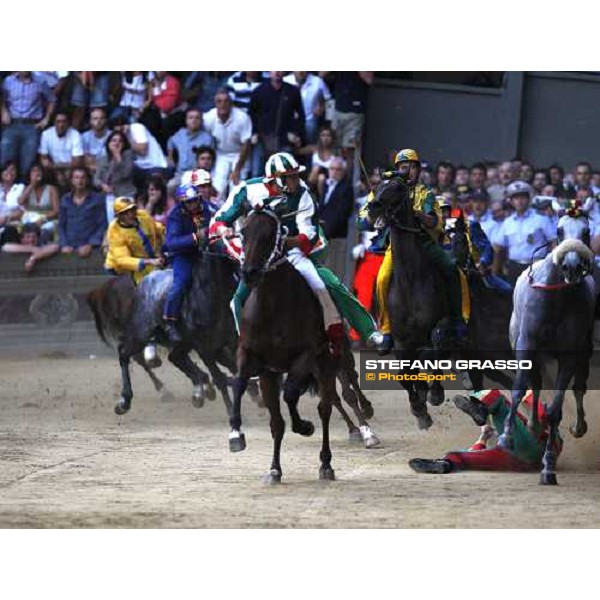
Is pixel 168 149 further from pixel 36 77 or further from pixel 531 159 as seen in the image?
pixel 531 159

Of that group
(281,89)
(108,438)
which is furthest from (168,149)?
(108,438)

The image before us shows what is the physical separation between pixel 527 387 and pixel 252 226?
2.20 metres

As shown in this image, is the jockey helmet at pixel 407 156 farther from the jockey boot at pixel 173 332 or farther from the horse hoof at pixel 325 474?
the jockey boot at pixel 173 332

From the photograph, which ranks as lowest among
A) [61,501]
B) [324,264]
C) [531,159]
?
[61,501]

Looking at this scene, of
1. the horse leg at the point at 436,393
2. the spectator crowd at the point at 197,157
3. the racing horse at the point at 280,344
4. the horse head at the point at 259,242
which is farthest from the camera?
the horse leg at the point at 436,393

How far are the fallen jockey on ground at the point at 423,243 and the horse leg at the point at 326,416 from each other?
729 millimetres

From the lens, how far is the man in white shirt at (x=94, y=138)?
1275cm

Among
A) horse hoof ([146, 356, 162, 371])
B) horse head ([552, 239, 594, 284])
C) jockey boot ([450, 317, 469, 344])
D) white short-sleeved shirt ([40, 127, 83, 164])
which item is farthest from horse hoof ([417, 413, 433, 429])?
white short-sleeved shirt ([40, 127, 83, 164])

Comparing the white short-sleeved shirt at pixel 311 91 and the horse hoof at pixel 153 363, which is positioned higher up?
the white short-sleeved shirt at pixel 311 91

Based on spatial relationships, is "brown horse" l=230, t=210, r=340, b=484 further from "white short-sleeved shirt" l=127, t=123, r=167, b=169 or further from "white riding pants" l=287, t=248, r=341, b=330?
"white short-sleeved shirt" l=127, t=123, r=167, b=169

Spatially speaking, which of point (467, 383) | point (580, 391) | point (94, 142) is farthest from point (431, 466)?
point (94, 142)

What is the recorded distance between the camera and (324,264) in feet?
38.0

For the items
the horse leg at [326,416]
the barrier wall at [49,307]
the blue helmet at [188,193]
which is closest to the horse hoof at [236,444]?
the horse leg at [326,416]

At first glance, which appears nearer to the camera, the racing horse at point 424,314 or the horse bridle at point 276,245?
the horse bridle at point 276,245
